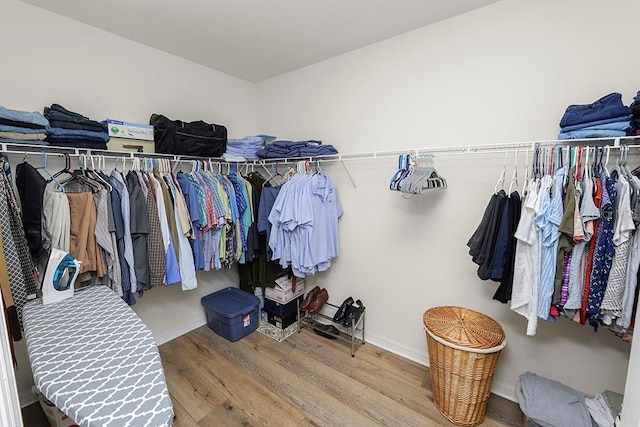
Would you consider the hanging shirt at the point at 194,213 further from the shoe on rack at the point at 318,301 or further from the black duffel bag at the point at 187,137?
the shoe on rack at the point at 318,301

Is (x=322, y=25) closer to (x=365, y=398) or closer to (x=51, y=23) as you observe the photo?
(x=51, y=23)

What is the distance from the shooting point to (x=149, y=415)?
0.79m

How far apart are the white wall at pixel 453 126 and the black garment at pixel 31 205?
198 centimetres

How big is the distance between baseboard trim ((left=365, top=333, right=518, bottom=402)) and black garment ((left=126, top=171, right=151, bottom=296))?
188 cm

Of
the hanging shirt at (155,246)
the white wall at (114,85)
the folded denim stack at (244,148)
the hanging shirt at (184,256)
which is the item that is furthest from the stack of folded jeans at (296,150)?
the hanging shirt at (155,246)

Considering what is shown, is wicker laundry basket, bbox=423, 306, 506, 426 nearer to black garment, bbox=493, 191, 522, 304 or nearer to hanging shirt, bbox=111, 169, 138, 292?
black garment, bbox=493, 191, 522, 304

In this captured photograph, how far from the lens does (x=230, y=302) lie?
2.71 m

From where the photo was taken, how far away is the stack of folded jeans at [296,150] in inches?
95.0

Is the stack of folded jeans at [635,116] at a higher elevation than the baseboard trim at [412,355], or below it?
higher

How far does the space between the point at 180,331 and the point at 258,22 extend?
271 centimetres

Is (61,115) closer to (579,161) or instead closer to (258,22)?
(258,22)

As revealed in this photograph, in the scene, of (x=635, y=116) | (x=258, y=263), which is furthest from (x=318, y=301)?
(x=635, y=116)

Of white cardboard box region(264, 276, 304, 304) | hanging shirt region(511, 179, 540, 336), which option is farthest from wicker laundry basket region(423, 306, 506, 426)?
white cardboard box region(264, 276, 304, 304)

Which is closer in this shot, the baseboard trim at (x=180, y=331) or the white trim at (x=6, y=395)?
the white trim at (x=6, y=395)
